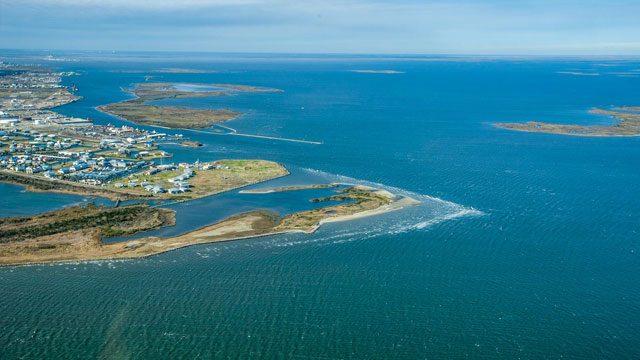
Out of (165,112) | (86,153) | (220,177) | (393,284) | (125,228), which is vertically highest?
(165,112)

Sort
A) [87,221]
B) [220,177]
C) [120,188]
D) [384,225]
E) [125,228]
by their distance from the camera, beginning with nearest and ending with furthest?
[125,228] < [87,221] < [384,225] < [120,188] < [220,177]

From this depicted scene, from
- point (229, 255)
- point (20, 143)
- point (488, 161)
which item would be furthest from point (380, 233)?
point (20, 143)

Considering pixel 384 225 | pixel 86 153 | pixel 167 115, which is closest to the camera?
pixel 384 225

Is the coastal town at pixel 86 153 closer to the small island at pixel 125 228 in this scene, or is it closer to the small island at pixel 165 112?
the small island at pixel 125 228

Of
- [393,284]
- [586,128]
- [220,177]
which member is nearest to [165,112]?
[220,177]

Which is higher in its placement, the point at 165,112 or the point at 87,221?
the point at 165,112

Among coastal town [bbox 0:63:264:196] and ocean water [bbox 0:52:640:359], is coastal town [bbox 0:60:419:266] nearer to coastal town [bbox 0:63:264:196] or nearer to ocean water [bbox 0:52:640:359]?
coastal town [bbox 0:63:264:196]

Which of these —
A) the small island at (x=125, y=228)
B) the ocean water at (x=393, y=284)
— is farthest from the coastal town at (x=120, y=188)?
the ocean water at (x=393, y=284)

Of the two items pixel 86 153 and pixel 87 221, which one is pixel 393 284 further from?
pixel 86 153

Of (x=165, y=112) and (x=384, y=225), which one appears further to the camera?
(x=165, y=112)
